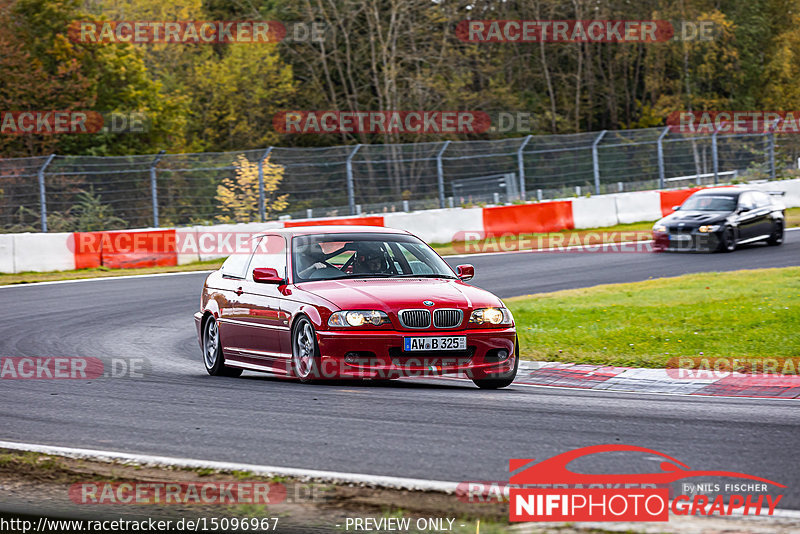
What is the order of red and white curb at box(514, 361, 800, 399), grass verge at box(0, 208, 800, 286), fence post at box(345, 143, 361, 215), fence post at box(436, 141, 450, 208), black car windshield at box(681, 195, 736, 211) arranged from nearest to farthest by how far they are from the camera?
red and white curb at box(514, 361, 800, 399)
grass verge at box(0, 208, 800, 286)
black car windshield at box(681, 195, 736, 211)
fence post at box(345, 143, 361, 215)
fence post at box(436, 141, 450, 208)

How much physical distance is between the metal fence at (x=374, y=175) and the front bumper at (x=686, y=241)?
6619 millimetres

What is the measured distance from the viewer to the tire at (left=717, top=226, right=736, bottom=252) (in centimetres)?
2242

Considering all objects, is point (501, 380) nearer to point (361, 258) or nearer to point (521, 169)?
point (361, 258)

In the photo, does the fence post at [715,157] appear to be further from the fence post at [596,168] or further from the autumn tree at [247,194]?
the autumn tree at [247,194]

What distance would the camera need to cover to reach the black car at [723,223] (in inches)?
886

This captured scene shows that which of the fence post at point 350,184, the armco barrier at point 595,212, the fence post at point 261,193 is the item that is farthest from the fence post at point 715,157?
the fence post at point 261,193

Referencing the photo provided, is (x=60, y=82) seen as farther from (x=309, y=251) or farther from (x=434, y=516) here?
(x=434, y=516)

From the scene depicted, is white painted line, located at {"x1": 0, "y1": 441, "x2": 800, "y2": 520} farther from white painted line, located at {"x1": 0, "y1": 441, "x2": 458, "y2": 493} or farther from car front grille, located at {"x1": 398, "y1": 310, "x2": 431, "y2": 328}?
car front grille, located at {"x1": 398, "y1": 310, "x2": 431, "y2": 328}

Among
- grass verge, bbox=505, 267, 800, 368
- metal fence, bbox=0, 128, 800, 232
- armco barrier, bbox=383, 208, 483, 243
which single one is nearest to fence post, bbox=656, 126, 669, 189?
metal fence, bbox=0, 128, 800, 232

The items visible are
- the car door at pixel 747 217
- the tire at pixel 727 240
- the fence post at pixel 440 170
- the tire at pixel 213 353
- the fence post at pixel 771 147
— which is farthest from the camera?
the fence post at pixel 771 147

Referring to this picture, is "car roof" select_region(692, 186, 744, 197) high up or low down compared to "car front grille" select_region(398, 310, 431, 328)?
up

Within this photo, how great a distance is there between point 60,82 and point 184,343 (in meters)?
28.0

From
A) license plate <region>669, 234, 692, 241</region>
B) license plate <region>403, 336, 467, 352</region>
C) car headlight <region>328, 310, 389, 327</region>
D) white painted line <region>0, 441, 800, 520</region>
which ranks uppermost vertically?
car headlight <region>328, 310, 389, 327</region>

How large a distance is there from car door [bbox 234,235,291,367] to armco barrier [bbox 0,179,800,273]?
45.7ft
